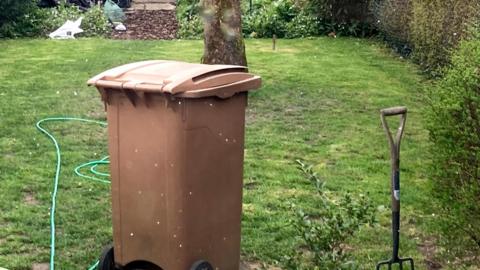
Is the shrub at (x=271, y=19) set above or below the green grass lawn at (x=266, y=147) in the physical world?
above

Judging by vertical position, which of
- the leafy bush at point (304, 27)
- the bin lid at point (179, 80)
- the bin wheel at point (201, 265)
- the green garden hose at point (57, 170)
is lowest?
the green garden hose at point (57, 170)

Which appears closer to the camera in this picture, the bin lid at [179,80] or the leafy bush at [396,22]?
the bin lid at [179,80]

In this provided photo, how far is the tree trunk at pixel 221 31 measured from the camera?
894 centimetres

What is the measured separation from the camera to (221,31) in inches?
354

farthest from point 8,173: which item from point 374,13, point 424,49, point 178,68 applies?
point 374,13

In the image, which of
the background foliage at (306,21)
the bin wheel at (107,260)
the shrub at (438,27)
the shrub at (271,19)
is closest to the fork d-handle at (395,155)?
the bin wheel at (107,260)

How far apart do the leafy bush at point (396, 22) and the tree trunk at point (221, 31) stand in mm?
4516

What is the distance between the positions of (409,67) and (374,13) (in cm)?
Answer: 336

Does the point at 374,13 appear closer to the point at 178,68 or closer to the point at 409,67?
the point at 409,67

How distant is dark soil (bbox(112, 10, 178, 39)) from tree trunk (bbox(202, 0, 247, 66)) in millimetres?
7526

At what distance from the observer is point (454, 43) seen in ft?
31.7

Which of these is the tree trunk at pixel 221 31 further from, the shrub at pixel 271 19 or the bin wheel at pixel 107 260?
the shrub at pixel 271 19

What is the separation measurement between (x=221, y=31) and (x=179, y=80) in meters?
5.58

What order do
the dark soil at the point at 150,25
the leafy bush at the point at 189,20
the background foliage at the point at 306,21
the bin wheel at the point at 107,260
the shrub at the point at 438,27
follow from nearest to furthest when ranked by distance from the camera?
1. the bin wheel at the point at 107,260
2. the shrub at the point at 438,27
3. the background foliage at the point at 306,21
4. the leafy bush at the point at 189,20
5. the dark soil at the point at 150,25
